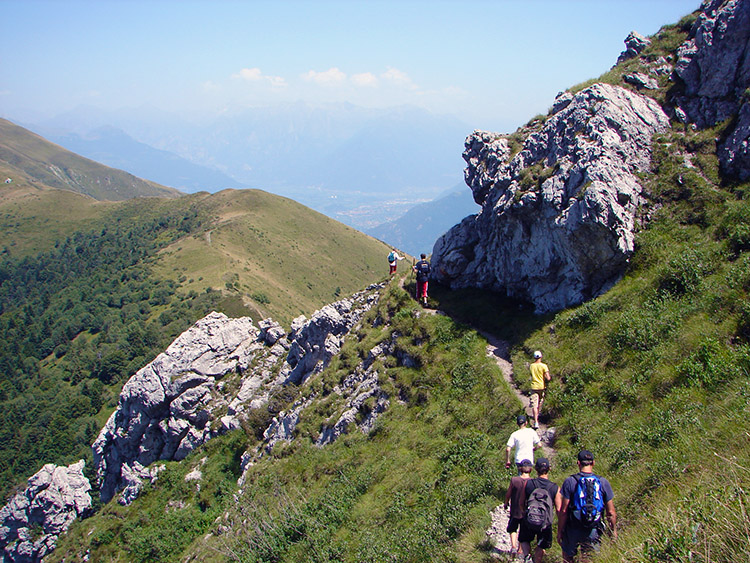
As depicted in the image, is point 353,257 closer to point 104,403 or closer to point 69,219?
point 104,403

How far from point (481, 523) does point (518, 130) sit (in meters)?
21.2

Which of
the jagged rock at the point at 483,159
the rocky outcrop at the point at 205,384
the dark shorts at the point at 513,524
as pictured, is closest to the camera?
the dark shorts at the point at 513,524

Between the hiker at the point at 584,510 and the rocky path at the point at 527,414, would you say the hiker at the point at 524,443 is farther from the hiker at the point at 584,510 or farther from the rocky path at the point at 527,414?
the hiker at the point at 584,510

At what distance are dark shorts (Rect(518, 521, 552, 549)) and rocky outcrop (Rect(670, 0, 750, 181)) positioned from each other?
16.0 meters

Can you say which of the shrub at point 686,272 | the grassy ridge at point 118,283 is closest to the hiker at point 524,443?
the shrub at point 686,272

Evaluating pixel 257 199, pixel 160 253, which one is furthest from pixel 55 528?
pixel 257 199

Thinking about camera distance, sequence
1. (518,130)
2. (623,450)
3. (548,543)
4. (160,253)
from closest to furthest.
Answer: (548,543)
(623,450)
(518,130)
(160,253)

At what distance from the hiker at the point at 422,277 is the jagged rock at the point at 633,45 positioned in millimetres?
17389

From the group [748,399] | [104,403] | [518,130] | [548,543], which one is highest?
[518,130]

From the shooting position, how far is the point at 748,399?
7.50 meters

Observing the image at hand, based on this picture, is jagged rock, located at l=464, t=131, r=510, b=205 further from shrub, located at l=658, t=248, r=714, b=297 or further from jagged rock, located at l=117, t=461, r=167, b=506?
jagged rock, located at l=117, t=461, r=167, b=506

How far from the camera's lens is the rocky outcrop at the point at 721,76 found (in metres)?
16.0

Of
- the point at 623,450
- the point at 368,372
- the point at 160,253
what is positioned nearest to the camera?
the point at 623,450

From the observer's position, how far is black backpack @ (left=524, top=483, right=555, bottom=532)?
6.77 metres
